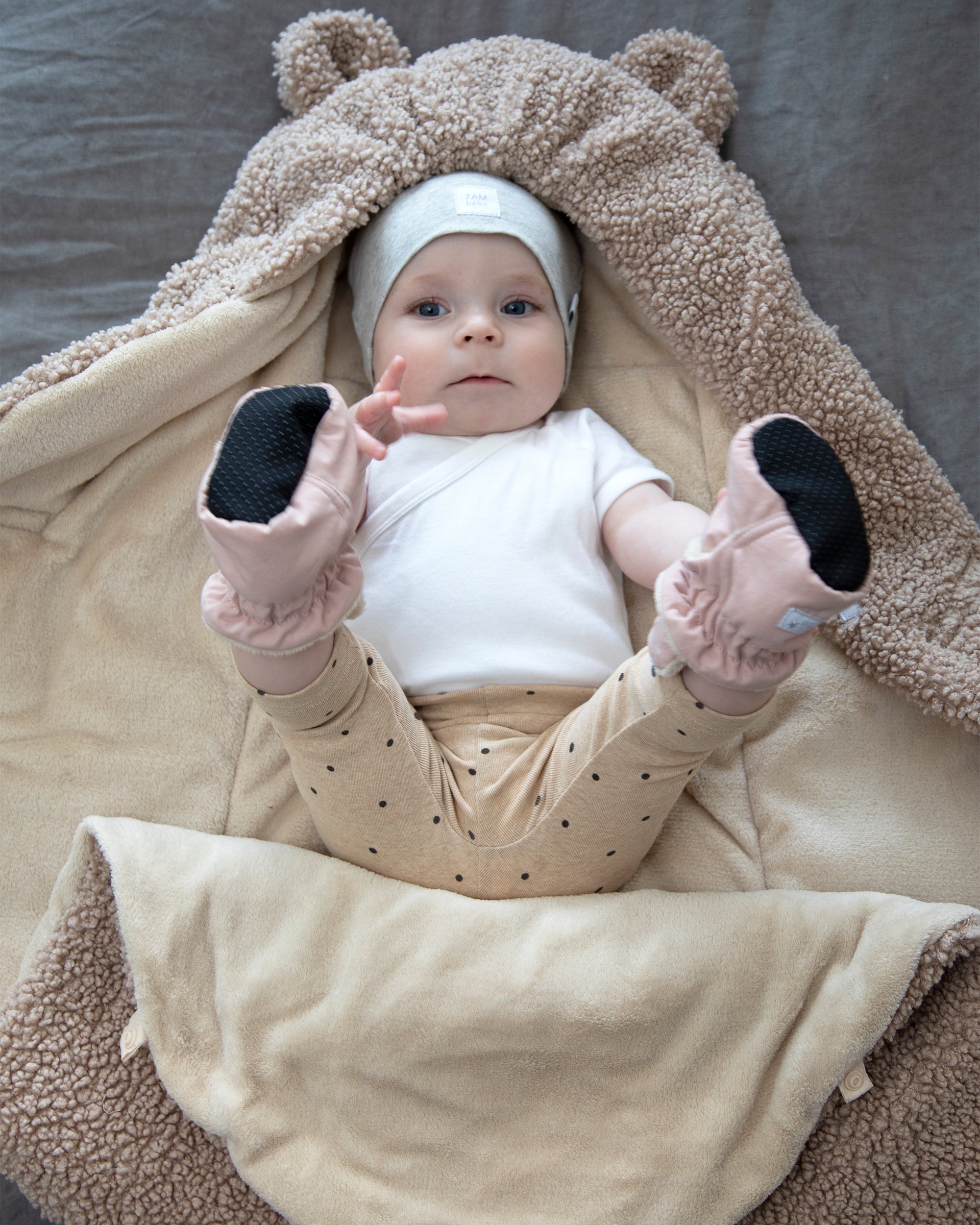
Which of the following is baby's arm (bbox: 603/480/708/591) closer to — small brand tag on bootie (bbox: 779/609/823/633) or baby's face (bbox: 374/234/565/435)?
baby's face (bbox: 374/234/565/435)

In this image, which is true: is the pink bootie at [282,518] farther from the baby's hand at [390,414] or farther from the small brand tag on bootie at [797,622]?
the small brand tag on bootie at [797,622]

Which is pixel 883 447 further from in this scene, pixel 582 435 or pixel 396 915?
pixel 396 915

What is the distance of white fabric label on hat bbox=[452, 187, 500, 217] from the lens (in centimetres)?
118

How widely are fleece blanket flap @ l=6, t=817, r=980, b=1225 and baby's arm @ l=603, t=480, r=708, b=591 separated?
14.5 inches

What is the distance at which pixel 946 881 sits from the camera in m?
1.11

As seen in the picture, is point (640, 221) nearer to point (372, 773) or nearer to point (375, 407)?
point (375, 407)

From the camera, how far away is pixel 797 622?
0.76m

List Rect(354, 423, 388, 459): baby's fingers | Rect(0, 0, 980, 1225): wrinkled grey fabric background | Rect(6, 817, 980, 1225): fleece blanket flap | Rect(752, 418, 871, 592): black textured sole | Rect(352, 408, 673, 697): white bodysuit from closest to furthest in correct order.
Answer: Rect(752, 418, 871, 592): black textured sole < Rect(354, 423, 388, 459): baby's fingers < Rect(6, 817, 980, 1225): fleece blanket flap < Rect(352, 408, 673, 697): white bodysuit < Rect(0, 0, 980, 1225): wrinkled grey fabric background

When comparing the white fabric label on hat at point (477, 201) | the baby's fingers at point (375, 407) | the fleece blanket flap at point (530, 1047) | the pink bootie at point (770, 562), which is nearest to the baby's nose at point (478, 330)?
the white fabric label on hat at point (477, 201)

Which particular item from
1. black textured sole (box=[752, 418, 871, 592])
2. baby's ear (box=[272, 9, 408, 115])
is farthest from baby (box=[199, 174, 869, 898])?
baby's ear (box=[272, 9, 408, 115])

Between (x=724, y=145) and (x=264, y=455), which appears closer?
(x=264, y=455)

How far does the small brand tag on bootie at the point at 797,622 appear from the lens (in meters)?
0.76

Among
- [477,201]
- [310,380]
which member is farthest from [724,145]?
[310,380]

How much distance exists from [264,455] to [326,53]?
0.77 meters
